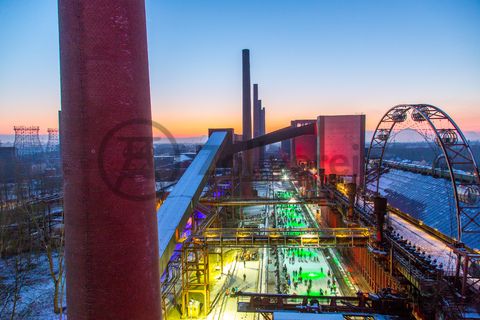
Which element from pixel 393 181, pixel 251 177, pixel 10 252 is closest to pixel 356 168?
pixel 393 181

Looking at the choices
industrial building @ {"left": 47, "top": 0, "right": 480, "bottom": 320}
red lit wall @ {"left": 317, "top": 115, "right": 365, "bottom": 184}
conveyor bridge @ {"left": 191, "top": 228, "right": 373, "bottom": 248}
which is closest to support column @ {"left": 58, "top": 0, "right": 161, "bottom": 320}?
industrial building @ {"left": 47, "top": 0, "right": 480, "bottom": 320}

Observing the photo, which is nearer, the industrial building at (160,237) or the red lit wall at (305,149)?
the industrial building at (160,237)

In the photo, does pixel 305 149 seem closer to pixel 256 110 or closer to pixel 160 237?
pixel 256 110

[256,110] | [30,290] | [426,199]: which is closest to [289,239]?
[426,199]

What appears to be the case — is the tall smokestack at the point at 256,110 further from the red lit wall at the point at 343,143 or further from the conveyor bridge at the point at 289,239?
the conveyor bridge at the point at 289,239

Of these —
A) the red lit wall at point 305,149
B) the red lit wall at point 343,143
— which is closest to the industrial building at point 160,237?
the red lit wall at point 343,143

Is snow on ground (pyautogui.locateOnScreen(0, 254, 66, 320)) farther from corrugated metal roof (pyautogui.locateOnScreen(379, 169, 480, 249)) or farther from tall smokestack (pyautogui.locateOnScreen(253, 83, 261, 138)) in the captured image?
tall smokestack (pyautogui.locateOnScreen(253, 83, 261, 138))
